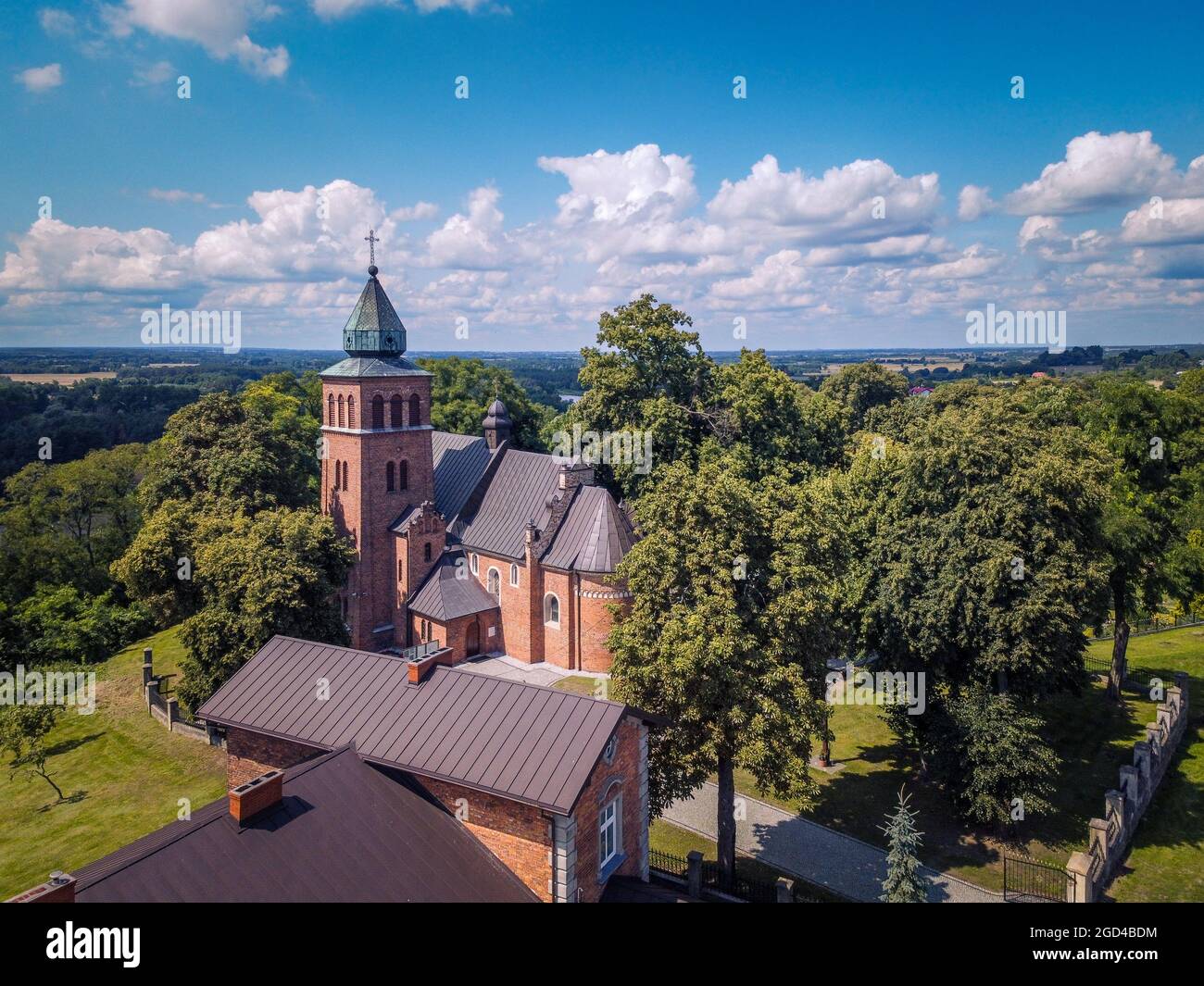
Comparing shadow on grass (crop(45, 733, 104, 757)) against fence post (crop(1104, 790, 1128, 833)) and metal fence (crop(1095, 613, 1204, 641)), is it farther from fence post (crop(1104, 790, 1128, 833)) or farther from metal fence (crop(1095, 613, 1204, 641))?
metal fence (crop(1095, 613, 1204, 641))

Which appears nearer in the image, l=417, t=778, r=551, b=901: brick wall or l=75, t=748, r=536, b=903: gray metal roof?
l=75, t=748, r=536, b=903: gray metal roof

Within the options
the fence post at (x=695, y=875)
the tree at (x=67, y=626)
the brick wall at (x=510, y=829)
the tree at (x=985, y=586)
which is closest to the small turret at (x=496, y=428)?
the tree at (x=67, y=626)

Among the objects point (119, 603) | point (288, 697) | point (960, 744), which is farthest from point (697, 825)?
point (119, 603)

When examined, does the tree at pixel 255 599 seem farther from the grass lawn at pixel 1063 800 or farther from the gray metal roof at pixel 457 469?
the grass lawn at pixel 1063 800

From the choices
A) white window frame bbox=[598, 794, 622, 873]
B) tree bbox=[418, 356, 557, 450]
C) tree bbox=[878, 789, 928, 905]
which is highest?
tree bbox=[418, 356, 557, 450]

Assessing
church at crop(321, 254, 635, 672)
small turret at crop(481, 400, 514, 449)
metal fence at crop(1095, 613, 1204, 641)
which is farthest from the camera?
small turret at crop(481, 400, 514, 449)

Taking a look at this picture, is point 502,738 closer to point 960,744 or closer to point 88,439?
point 960,744

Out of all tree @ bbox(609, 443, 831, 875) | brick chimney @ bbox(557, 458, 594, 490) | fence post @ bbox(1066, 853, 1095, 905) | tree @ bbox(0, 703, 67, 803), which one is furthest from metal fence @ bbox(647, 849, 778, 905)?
tree @ bbox(0, 703, 67, 803)
